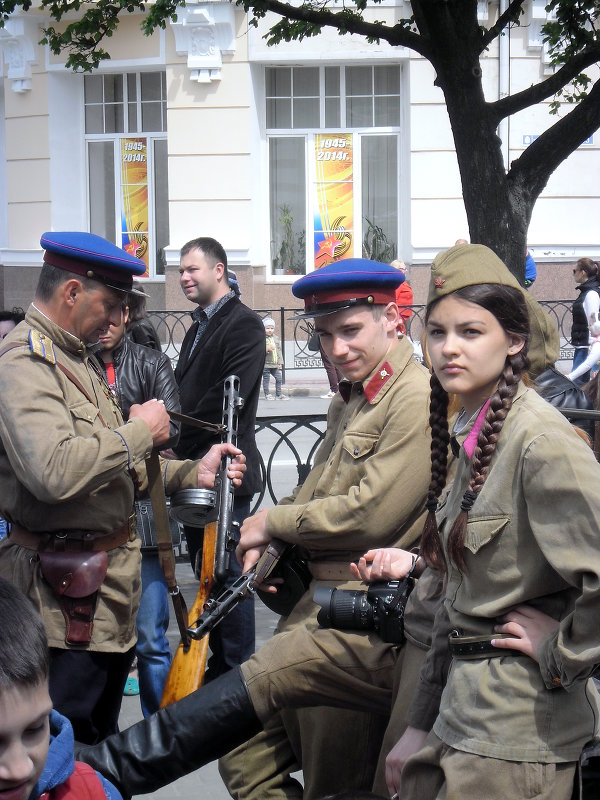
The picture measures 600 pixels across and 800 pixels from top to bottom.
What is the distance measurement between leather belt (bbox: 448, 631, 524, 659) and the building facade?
1557 centimetres

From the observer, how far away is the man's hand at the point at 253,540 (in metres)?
3.32

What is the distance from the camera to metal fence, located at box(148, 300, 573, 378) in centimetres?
1662

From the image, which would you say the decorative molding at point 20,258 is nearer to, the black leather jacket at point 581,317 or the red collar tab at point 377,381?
the black leather jacket at point 581,317

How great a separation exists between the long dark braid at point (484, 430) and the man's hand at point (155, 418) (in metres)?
1.11

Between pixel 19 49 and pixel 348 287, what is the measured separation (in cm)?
1670

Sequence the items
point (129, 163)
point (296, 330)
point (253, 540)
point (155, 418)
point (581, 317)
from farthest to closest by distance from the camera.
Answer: point (129, 163), point (296, 330), point (581, 317), point (155, 418), point (253, 540)

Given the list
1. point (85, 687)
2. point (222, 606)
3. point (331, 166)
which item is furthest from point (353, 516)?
point (331, 166)

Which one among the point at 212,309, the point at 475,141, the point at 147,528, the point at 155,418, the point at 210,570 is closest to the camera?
the point at 155,418

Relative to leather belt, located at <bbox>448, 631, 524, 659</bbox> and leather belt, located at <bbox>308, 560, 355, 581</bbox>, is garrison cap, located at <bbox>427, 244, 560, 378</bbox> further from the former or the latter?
leather belt, located at <bbox>308, 560, 355, 581</bbox>

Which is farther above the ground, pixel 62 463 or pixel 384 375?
pixel 384 375

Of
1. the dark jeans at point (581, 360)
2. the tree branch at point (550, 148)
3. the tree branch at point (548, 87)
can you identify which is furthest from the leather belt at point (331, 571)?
the dark jeans at point (581, 360)

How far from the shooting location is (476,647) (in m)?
2.27

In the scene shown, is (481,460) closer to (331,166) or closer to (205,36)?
(205,36)

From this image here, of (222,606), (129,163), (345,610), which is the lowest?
(222,606)
